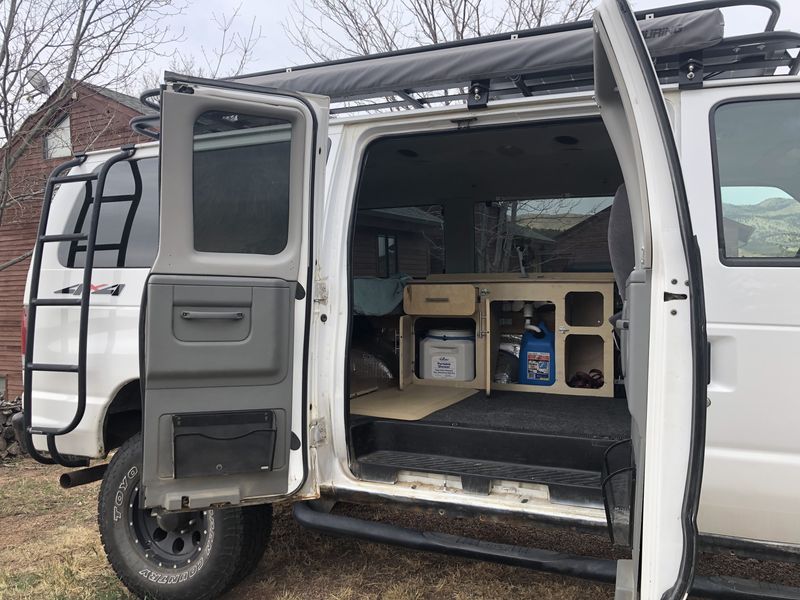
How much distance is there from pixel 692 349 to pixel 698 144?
1.06 meters

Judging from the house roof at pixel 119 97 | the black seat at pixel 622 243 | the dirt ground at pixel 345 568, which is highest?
the house roof at pixel 119 97

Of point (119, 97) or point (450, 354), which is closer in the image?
point (450, 354)

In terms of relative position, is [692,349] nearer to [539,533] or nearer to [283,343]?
[283,343]

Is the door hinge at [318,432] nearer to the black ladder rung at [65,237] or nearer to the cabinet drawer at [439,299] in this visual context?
the black ladder rung at [65,237]

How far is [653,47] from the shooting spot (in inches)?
92.1

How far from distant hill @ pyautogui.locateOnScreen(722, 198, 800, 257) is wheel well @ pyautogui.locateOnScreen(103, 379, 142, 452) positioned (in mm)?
2775

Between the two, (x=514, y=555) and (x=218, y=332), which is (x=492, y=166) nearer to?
(x=218, y=332)

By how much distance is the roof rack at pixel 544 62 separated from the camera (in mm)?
2326

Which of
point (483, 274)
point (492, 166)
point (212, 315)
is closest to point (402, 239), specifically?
point (483, 274)

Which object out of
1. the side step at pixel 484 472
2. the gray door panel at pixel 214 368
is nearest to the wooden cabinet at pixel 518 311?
the side step at pixel 484 472

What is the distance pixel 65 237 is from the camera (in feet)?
10.4

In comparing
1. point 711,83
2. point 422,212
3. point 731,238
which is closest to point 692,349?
point 731,238

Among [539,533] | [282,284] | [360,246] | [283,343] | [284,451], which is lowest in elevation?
[539,533]

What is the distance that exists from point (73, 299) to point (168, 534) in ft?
4.18
